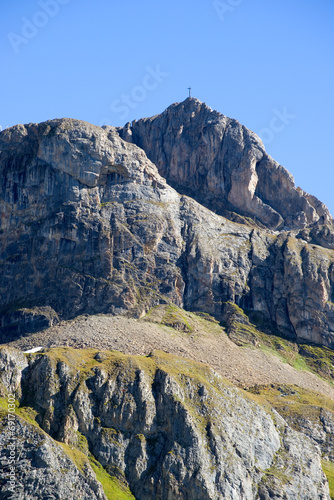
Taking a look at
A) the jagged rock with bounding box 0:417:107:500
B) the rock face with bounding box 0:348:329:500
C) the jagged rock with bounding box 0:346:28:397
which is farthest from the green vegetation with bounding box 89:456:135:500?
the jagged rock with bounding box 0:346:28:397

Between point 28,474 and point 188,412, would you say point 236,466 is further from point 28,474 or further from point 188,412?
point 28,474

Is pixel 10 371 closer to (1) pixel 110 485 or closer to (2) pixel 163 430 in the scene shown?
(1) pixel 110 485

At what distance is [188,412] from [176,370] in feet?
57.6

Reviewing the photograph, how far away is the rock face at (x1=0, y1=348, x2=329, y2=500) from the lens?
159125mm

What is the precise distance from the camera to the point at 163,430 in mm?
166625

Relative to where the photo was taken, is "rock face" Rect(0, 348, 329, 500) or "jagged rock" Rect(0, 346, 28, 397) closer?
"rock face" Rect(0, 348, 329, 500)

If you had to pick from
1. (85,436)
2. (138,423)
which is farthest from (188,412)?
(85,436)

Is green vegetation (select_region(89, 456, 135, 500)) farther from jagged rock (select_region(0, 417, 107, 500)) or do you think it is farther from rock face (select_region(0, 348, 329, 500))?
jagged rock (select_region(0, 417, 107, 500))

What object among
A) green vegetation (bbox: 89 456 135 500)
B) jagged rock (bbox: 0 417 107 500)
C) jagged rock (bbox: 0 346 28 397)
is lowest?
green vegetation (bbox: 89 456 135 500)

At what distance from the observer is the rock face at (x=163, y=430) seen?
522 ft

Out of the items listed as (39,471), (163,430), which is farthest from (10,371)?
(163,430)

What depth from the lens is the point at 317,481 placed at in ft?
577

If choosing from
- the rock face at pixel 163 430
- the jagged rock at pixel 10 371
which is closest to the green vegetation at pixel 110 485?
the rock face at pixel 163 430

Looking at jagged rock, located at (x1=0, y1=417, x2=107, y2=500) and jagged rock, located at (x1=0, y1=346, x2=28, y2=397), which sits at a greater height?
jagged rock, located at (x1=0, y1=346, x2=28, y2=397)
